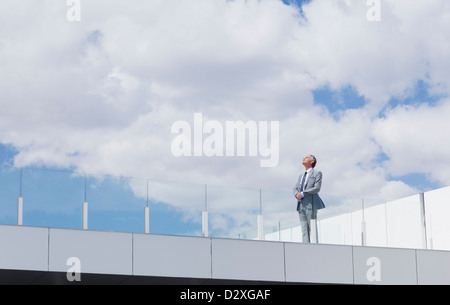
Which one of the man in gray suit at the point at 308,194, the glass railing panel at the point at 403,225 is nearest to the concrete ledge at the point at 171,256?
the man in gray suit at the point at 308,194

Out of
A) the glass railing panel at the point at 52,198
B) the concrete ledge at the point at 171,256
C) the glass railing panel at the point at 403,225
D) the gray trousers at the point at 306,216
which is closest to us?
the glass railing panel at the point at 52,198

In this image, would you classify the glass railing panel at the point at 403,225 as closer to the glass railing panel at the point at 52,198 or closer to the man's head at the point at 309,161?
the man's head at the point at 309,161

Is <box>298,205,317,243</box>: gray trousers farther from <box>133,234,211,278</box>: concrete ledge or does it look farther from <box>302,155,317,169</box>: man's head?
<box>133,234,211,278</box>: concrete ledge

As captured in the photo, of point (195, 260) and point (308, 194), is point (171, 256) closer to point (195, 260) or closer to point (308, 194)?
point (195, 260)

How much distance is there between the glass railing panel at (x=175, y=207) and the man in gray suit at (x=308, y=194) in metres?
2.22

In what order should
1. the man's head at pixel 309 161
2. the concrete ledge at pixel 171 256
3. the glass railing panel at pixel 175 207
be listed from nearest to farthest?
1. the concrete ledge at pixel 171 256
2. the glass railing panel at pixel 175 207
3. the man's head at pixel 309 161

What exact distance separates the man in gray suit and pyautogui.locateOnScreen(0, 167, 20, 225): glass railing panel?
6.05 metres

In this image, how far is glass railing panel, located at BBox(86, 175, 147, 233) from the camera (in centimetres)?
1600

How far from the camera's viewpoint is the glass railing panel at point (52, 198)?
1535 cm

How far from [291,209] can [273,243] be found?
1.32 metres

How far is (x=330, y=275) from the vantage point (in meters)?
17.7

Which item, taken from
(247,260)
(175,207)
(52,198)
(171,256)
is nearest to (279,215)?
(247,260)

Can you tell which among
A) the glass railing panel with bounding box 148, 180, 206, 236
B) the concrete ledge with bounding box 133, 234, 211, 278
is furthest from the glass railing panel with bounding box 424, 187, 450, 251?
the concrete ledge with bounding box 133, 234, 211, 278
